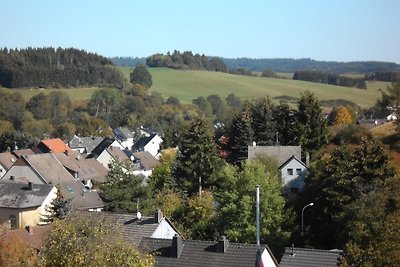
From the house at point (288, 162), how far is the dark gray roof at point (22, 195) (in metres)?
15.5

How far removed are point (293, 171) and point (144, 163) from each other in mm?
33638

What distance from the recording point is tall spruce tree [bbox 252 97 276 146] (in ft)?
201

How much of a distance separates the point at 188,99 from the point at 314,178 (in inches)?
4495

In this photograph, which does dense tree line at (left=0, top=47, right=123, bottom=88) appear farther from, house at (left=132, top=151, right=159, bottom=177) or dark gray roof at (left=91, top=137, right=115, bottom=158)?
house at (left=132, top=151, right=159, bottom=177)

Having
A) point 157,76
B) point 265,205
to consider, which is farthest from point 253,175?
point 157,76

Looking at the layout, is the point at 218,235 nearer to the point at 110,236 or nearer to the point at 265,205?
the point at 265,205

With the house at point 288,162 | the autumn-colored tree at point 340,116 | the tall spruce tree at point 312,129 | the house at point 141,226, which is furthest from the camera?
the autumn-colored tree at point 340,116

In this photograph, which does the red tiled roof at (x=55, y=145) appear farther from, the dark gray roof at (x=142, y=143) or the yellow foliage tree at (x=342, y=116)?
the yellow foliage tree at (x=342, y=116)

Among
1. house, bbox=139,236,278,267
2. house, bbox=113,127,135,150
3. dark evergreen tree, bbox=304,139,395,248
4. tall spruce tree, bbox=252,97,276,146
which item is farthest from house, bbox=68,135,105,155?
house, bbox=139,236,278,267

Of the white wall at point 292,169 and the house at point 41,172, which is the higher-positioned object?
the white wall at point 292,169

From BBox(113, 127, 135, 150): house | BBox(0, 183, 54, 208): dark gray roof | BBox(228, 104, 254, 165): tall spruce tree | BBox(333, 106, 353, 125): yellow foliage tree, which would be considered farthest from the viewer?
BBox(113, 127, 135, 150): house

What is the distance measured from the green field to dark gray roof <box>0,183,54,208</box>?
90.2 m

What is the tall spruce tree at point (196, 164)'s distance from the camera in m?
52.7

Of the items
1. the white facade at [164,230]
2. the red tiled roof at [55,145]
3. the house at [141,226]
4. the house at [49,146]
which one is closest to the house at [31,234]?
the house at [141,226]
